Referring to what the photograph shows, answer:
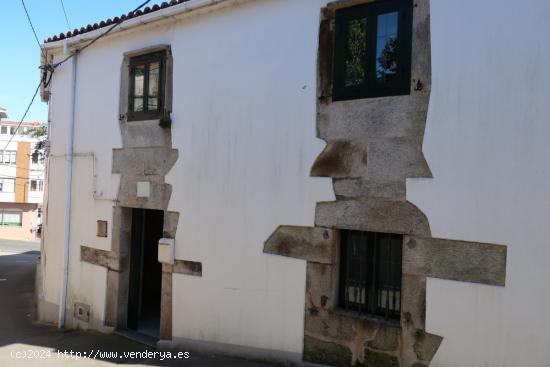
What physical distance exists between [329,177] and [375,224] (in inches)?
28.3

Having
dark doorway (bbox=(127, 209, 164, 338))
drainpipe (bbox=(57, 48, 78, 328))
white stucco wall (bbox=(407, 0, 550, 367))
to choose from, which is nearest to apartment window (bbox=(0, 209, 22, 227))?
drainpipe (bbox=(57, 48, 78, 328))

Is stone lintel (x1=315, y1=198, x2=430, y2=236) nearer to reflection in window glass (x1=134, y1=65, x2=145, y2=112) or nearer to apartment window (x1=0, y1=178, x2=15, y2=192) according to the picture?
reflection in window glass (x1=134, y1=65, x2=145, y2=112)

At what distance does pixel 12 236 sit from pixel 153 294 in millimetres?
33428

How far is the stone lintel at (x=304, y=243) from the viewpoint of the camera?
5125 mm

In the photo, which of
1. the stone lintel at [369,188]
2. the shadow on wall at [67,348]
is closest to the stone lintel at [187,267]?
the shadow on wall at [67,348]

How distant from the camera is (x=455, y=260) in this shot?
439cm

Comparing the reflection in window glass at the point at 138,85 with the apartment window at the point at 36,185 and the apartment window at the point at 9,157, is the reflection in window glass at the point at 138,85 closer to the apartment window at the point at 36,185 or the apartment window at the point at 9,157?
the apartment window at the point at 36,185

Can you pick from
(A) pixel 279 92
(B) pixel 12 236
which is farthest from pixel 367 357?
(B) pixel 12 236

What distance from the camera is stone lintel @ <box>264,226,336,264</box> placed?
5125 millimetres

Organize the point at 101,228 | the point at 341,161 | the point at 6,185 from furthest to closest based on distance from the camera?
1. the point at 6,185
2. the point at 101,228
3. the point at 341,161

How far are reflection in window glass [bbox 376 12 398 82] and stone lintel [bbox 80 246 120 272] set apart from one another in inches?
Result: 193

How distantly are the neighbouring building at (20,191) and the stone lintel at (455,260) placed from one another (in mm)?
37435

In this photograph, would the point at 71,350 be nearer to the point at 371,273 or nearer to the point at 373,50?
the point at 371,273

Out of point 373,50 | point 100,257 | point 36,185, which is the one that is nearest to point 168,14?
point 373,50
